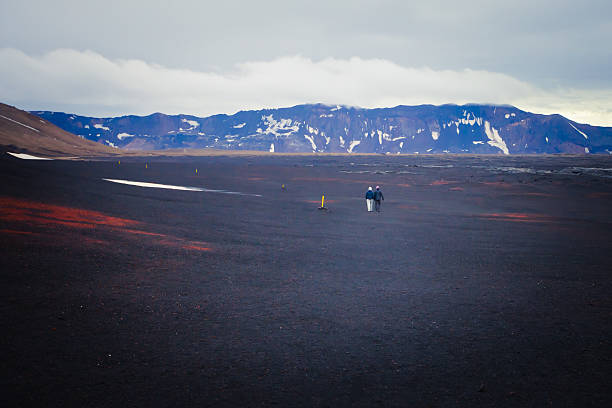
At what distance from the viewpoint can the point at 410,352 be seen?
253 inches

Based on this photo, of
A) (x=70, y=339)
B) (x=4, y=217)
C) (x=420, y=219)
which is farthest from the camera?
(x=420, y=219)

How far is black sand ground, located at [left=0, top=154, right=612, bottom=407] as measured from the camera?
207 inches

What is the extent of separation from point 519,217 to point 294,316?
781 inches

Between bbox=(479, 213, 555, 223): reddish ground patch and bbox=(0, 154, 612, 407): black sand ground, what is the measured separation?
16.7ft

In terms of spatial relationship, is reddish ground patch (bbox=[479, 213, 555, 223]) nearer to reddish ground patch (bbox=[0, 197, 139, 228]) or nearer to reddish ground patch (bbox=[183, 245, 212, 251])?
reddish ground patch (bbox=[183, 245, 212, 251])

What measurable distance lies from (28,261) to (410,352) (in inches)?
370

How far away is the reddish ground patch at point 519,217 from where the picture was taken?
72.3 feet

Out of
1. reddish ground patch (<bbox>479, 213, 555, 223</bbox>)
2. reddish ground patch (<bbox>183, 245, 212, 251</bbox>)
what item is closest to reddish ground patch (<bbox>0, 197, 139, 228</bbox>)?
reddish ground patch (<bbox>183, 245, 212, 251</bbox>)

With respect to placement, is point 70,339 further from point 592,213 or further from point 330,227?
point 592,213

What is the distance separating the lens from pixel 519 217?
76.3ft

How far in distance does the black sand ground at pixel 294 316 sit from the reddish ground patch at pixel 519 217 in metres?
5.09

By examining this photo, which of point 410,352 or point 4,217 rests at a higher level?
point 4,217

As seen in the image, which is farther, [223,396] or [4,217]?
[4,217]

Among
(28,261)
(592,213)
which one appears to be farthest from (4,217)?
(592,213)
